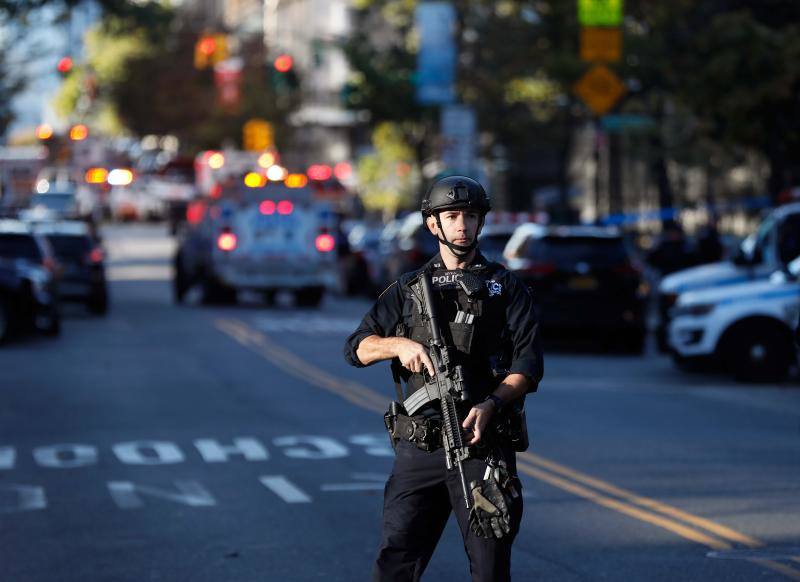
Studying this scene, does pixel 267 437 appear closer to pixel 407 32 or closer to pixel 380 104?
pixel 380 104

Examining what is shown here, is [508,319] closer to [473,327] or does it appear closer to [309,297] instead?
[473,327]

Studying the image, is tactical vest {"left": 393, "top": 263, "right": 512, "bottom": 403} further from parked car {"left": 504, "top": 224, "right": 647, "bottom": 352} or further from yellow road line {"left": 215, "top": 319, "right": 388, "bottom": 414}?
parked car {"left": 504, "top": 224, "right": 647, "bottom": 352}

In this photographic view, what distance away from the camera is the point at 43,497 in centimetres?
1181

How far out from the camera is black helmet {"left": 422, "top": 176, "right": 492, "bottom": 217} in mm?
6391

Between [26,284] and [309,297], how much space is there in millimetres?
10473

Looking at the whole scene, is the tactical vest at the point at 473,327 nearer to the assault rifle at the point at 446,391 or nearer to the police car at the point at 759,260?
the assault rifle at the point at 446,391

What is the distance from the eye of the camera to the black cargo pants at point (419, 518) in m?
6.32

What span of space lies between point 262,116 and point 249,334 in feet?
213

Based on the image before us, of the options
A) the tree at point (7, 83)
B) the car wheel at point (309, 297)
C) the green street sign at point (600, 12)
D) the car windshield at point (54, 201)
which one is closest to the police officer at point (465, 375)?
the green street sign at point (600, 12)

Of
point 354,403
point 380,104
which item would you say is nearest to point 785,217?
point 354,403

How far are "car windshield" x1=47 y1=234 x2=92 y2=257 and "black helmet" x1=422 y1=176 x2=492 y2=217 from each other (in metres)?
26.7

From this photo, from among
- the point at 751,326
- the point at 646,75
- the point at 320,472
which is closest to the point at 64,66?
the point at 646,75

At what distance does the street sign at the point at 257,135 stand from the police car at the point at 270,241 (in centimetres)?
4607

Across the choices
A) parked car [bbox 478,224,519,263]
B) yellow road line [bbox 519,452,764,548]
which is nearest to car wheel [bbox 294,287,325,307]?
parked car [bbox 478,224,519,263]
